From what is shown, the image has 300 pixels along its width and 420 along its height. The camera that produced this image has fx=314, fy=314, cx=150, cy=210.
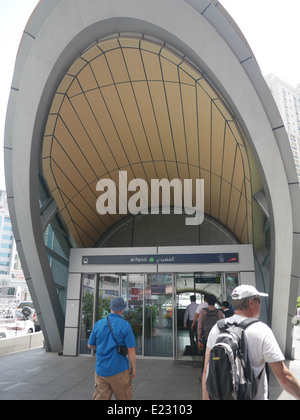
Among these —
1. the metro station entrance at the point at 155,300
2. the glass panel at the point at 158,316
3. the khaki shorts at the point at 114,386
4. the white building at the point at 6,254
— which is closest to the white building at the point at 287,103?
the white building at the point at 6,254

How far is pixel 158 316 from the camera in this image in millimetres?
11094

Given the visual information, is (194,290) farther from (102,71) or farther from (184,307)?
(102,71)

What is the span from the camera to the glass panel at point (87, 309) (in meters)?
11.4

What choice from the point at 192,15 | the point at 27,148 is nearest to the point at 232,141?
the point at 192,15

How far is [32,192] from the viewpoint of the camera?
10008 millimetres

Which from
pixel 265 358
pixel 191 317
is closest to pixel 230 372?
pixel 265 358

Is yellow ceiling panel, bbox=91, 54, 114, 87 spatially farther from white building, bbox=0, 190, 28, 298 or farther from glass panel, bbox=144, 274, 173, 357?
white building, bbox=0, 190, 28, 298

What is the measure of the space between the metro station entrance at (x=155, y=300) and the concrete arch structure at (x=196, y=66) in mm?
2426

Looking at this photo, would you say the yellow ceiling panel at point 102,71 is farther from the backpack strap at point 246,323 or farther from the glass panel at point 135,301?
the backpack strap at point 246,323

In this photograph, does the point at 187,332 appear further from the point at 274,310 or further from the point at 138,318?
the point at 274,310

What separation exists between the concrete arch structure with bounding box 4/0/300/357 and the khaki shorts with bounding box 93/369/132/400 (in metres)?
6.10

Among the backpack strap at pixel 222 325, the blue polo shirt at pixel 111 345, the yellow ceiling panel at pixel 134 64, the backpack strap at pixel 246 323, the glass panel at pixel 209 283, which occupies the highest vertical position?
the yellow ceiling panel at pixel 134 64

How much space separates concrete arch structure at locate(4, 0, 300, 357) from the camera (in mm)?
7531

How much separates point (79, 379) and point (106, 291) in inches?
163
